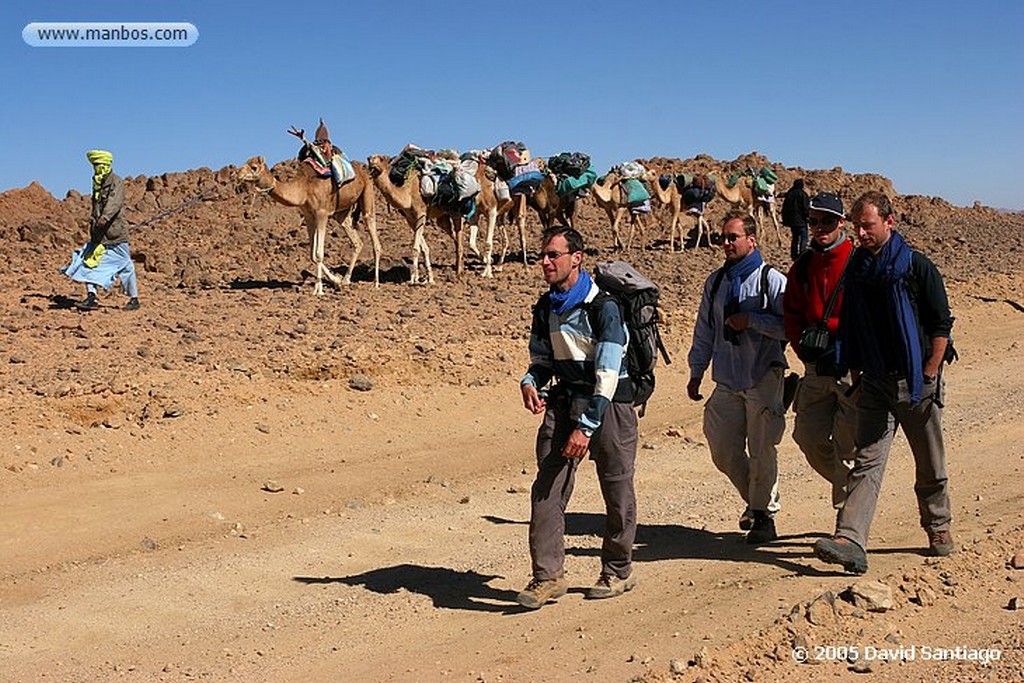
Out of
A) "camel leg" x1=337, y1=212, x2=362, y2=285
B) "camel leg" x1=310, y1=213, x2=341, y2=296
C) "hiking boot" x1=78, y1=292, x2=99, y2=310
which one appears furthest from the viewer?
"camel leg" x1=337, y1=212, x2=362, y2=285

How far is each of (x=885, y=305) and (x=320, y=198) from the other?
40.2 ft

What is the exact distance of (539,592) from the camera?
21.1ft

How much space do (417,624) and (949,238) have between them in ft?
82.1

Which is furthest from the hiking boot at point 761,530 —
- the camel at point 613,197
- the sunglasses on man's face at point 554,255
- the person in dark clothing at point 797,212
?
the camel at point 613,197

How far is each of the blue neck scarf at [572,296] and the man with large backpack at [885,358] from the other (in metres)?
1.48

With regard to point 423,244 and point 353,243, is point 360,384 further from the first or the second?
point 423,244

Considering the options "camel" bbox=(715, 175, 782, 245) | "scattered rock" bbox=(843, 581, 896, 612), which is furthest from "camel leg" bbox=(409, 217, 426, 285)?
"scattered rock" bbox=(843, 581, 896, 612)

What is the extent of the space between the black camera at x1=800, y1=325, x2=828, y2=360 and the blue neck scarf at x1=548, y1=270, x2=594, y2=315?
1.40 meters

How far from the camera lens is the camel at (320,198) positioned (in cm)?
1703

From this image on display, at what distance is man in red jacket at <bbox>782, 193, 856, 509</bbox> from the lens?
685cm

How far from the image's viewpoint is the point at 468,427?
38.5 feet

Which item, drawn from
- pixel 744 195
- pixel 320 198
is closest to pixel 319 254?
pixel 320 198

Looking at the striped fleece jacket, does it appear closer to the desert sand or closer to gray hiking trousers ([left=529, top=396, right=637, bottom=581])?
gray hiking trousers ([left=529, top=396, right=637, bottom=581])

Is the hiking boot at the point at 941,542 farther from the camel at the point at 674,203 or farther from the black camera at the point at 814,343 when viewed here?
the camel at the point at 674,203
